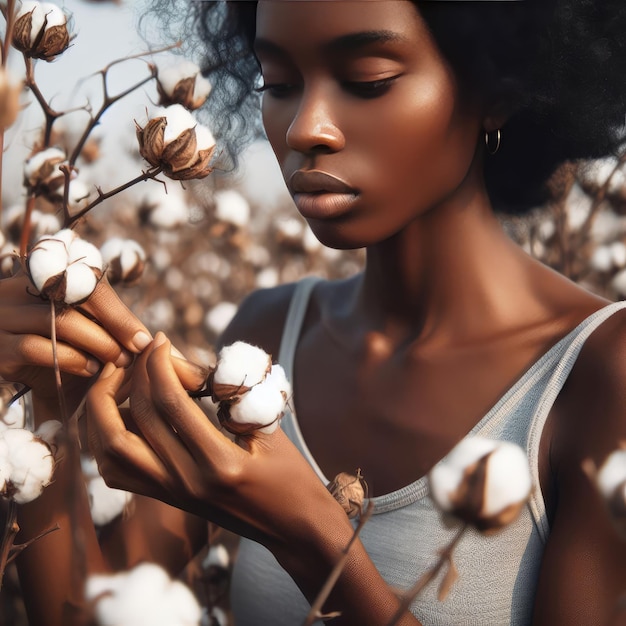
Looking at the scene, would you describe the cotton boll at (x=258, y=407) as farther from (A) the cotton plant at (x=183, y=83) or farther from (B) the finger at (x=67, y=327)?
(A) the cotton plant at (x=183, y=83)

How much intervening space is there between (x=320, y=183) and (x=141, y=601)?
45 centimetres

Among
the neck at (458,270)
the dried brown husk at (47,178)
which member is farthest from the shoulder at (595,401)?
the dried brown husk at (47,178)

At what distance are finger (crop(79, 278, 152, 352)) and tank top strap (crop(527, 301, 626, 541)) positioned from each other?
40 cm

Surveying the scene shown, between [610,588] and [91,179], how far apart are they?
92 cm

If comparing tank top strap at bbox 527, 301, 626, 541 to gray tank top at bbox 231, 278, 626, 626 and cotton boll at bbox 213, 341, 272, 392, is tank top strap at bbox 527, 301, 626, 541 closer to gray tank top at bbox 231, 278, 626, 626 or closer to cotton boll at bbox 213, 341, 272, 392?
gray tank top at bbox 231, 278, 626, 626

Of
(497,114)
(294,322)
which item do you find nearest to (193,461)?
(497,114)

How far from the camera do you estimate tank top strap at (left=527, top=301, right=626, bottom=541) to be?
80 centimetres

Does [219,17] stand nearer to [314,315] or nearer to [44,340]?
[314,315]

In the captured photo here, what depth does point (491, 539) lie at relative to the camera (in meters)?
0.83

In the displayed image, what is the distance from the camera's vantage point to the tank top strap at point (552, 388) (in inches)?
31.5

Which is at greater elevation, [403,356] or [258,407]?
[258,407]

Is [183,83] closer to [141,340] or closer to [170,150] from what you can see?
[170,150]

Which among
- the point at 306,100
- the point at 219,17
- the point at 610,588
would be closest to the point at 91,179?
the point at 219,17

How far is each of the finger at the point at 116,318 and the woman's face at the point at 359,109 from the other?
19 centimetres
